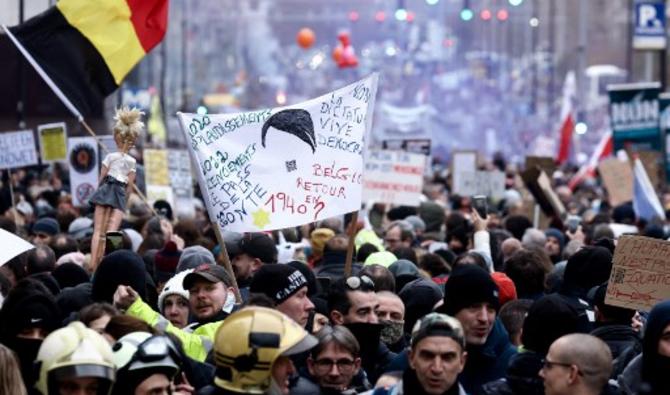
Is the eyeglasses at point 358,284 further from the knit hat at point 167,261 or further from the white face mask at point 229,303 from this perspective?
the knit hat at point 167,261

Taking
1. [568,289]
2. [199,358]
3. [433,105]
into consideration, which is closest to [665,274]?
[568,289]

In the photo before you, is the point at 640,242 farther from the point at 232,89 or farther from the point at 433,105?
the point at 232,89

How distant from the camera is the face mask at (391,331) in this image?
9.65 metres

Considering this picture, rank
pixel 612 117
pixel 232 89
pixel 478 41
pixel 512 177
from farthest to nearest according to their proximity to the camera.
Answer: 1. pixel 478 41
2. pixel 232 89
3. pixel 512 177
4. pixel 612 117

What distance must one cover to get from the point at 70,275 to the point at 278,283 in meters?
2.42

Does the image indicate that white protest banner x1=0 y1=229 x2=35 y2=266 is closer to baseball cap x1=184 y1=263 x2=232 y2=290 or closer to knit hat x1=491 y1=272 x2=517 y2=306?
baseball cap x1=184 y1=263 x2=232 y2=290

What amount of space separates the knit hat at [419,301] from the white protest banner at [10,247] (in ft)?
6.21

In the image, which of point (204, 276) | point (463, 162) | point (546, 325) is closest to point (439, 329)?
point (546, 325)

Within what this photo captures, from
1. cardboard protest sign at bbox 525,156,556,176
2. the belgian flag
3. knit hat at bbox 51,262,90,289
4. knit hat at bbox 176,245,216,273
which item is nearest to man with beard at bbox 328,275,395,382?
knit hat at bbox 176,245,216,273

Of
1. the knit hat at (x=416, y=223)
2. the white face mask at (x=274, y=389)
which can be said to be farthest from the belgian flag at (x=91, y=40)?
the white face mask at (x=274, y=389)

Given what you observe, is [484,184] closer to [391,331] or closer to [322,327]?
[391,331]

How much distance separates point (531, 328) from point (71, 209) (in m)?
11.3

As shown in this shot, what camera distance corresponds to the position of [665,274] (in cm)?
1000

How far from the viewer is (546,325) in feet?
28.3
